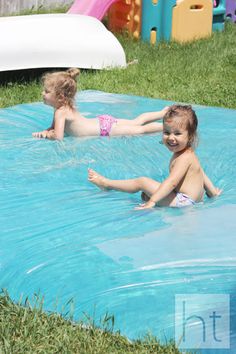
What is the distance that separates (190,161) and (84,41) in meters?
3.62

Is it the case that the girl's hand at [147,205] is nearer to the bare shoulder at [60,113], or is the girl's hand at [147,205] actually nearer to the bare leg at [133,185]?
the bare leg at [133,185]

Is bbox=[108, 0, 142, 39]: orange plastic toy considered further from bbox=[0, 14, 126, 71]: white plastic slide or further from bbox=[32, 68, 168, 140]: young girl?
bbox=[32, 68, 168, 140]: young girl

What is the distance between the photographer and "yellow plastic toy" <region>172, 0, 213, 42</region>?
9.84 meters

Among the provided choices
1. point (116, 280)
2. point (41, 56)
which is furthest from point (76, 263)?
point (41, 56)

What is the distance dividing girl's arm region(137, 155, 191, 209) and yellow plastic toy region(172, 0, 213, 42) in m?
5.22

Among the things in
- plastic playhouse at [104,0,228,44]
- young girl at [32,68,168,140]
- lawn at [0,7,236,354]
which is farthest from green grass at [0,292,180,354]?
plastic playhouse at [104,0,228,44]

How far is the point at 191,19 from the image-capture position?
10008 mm

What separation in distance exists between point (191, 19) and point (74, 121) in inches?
164

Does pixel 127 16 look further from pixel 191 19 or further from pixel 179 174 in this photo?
pixel 179 174

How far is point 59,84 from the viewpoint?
6.33m

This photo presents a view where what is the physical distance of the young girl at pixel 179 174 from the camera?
191 inches

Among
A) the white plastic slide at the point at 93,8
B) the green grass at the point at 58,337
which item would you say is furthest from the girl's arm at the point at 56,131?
the white plastic slide at the point at 93,8

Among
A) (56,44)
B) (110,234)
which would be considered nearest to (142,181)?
(110,234)

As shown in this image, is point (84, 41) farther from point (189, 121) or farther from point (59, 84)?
point (189, 121)
